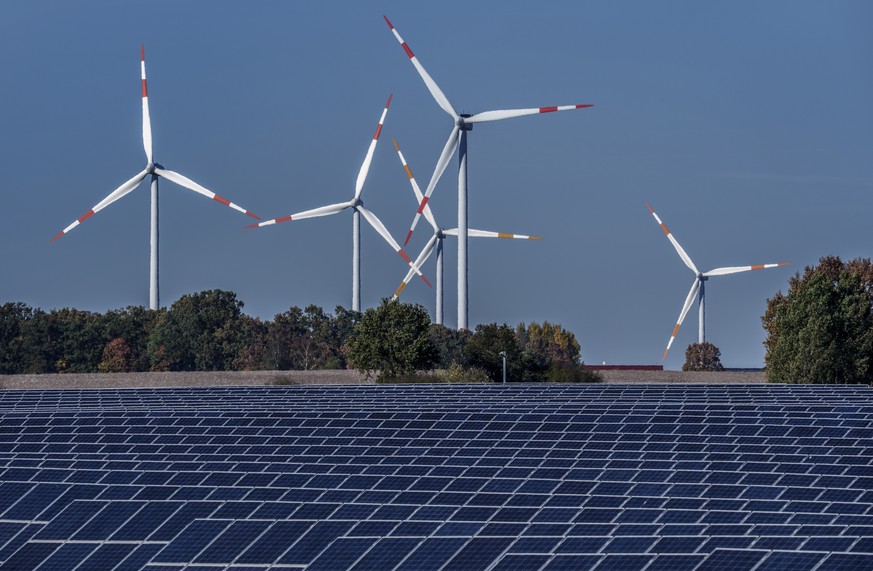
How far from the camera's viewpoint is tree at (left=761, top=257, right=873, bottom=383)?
136 meters

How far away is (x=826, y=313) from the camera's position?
453 ft

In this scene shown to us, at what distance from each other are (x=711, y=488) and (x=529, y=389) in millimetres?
40663

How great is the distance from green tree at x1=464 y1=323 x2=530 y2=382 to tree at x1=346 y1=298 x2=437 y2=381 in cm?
457

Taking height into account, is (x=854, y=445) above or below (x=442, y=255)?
below

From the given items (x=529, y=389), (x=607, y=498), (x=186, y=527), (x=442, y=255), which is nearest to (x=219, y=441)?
(x=186, y=527)

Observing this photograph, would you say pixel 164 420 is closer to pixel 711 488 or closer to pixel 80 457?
pixel 80 457

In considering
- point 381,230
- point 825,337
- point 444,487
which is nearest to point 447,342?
point 381,230

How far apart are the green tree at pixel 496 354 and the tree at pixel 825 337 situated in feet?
82.8

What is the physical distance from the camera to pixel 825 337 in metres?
137

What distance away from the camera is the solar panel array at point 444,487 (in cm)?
4741

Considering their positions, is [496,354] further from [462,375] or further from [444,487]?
[444,487]

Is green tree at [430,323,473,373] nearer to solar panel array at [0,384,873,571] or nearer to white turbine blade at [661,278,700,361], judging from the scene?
white turbine blade at [661,278,700,361]

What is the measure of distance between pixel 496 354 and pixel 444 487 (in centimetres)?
10001

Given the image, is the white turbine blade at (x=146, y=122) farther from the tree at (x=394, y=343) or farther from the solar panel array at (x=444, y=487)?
the solar panel array at (x=444, y=487)
